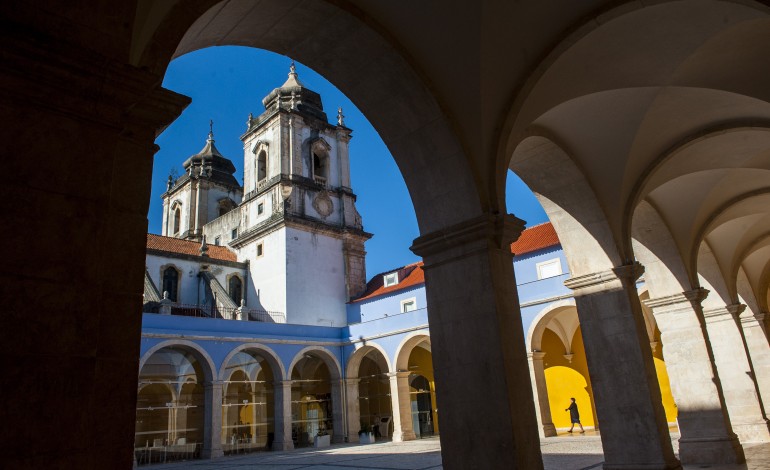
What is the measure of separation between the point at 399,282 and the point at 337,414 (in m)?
7.22

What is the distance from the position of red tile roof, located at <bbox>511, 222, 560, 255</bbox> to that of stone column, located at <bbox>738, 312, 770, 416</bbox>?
22.1ft

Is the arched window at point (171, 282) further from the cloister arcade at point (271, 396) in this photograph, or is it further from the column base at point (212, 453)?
the column base at point (212, 453)

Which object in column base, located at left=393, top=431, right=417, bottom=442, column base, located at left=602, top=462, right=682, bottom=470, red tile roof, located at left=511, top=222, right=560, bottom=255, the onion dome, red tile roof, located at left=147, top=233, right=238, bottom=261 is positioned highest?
the onion dome

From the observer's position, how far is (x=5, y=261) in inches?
80.3

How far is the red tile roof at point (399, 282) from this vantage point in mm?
Answer: 25031

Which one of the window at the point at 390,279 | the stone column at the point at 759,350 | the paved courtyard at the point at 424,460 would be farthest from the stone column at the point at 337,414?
the stone column at the point at 759,350

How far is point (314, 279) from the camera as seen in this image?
87.8 feet

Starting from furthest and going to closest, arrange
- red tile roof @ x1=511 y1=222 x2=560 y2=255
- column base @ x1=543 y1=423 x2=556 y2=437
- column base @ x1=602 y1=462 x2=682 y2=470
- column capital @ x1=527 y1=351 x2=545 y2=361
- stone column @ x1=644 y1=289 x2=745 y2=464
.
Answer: red tile roof @ x1=511 y1=222 x2=560 y2=255 < column capital @ x1=527 y1=351 x2=545 y2=361 < column base @ x1=543 y1=423 x2=556 y2=437 < stone column @ x1=644 y1=289 x2=745 y2=464 < column base @ x1=602 y1=462 x2=682 y2=470

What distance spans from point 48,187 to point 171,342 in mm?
16982

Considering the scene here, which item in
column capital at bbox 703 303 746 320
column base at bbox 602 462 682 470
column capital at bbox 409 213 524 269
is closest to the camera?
column capital at bbox 409 213 524 269

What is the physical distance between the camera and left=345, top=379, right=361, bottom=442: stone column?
22031mm

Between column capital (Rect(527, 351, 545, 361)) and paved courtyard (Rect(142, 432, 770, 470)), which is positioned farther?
column capital (Rect(527, 351, 545, 361))

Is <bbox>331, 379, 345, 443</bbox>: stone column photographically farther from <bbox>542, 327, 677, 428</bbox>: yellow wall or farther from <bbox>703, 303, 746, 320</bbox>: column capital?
<bbox>703, 303, 746, 320</bbox>: column capital

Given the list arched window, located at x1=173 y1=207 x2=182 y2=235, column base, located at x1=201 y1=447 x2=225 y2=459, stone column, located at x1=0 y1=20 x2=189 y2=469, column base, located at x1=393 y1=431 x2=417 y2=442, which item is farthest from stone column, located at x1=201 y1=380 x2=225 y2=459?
arched window, located at x1=173 y1=207 x2=182 y2=235
